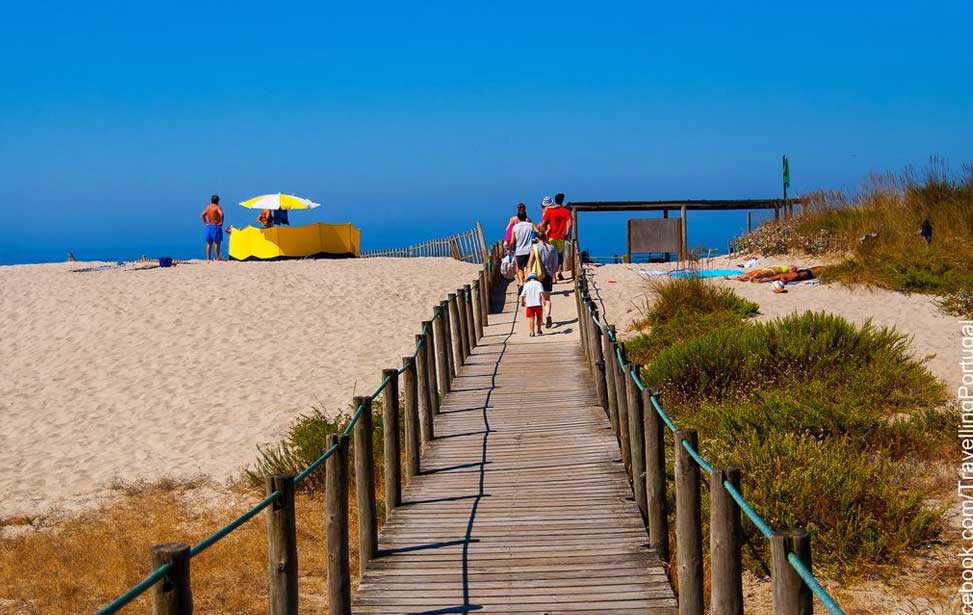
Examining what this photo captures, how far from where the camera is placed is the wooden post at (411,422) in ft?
27.5

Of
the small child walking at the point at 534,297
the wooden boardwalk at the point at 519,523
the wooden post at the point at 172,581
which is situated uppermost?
the small child walking at the point at 534,297

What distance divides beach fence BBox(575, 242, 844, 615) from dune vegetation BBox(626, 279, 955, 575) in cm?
78

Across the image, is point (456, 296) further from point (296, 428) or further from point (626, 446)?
point (626, 446)

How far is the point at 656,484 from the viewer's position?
6.36 m

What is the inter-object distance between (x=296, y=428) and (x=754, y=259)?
14.6 metres

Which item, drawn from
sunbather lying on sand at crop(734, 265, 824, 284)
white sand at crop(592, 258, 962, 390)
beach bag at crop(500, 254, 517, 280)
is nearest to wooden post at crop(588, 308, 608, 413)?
white sand at crop(592, 258, 962, 390)

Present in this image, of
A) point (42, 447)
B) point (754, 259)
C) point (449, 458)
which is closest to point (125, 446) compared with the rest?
point (42, 447)

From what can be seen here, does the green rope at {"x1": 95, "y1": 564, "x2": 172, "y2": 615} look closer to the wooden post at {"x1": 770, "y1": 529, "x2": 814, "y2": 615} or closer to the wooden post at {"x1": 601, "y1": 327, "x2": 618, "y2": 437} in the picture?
the wooden post at {"x1": 770, "y1": 529, "x2": 814, "y2": 615}

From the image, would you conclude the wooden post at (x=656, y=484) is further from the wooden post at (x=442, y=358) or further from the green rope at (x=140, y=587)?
the wooden post at (x=442, y=358)

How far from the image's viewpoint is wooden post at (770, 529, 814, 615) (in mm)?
3326

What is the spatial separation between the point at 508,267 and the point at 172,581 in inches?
716

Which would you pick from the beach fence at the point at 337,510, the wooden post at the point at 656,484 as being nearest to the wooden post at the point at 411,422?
the beach fence at the point at 337,510

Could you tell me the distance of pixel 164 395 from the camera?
1670cm

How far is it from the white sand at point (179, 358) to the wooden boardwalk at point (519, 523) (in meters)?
4.11
